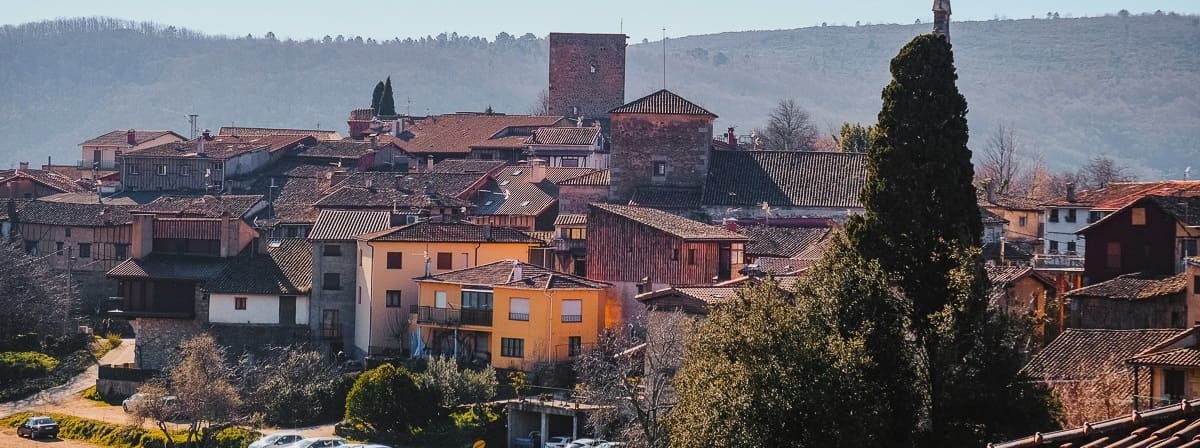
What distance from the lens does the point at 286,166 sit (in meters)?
84.4

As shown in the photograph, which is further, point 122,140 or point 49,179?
point 122,140

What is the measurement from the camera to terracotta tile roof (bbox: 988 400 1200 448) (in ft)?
58.9

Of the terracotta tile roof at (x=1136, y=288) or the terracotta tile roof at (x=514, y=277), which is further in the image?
the terracotta tile roof at (x=514, y=277)

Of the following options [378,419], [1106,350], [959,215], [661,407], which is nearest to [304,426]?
[378,419]

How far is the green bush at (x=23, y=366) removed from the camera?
5691 centimetres

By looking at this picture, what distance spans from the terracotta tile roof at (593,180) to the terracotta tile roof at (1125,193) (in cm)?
1427

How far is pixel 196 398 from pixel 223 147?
38.3m

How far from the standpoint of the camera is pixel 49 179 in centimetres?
8581

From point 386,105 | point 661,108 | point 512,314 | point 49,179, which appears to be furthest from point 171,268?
point 386,105

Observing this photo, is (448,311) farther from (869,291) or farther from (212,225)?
(869,291)

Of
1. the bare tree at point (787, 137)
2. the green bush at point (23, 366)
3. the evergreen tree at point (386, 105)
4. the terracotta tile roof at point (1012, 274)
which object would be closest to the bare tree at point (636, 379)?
the terracotta tile roof at point (1012, 274)

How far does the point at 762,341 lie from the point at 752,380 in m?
0.76

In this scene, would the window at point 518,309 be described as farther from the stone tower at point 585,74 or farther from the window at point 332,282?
the stone tower at point 585,74

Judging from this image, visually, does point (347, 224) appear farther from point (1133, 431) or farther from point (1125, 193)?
point (1133, 431)
